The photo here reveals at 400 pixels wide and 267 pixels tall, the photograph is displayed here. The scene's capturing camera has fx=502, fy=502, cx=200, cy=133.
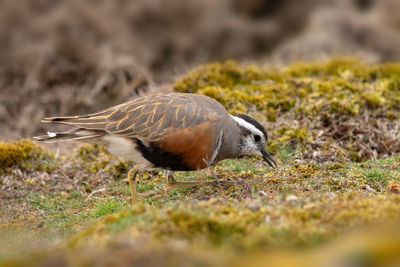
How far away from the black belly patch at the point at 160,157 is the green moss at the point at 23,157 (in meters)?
2.88

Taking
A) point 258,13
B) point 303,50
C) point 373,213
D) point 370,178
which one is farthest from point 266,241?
point 258,13

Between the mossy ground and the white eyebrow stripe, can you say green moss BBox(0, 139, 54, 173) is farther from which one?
the white eyebrow stripe

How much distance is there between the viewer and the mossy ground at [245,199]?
320 cm

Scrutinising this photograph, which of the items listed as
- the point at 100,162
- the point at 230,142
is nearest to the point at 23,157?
the point at 100,162

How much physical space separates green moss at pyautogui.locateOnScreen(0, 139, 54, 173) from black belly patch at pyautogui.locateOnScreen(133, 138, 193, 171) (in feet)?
9.46

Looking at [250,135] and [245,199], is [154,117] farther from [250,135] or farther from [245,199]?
[245,199]

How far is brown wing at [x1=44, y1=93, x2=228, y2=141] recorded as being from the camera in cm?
680

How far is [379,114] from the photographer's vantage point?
32.0ft

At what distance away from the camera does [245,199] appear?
5.81 meters

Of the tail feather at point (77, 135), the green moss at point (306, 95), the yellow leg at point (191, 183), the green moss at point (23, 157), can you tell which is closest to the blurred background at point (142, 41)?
the green moss at point (306, 95)

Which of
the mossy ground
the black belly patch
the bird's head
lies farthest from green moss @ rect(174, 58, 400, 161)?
→ the black belly patch

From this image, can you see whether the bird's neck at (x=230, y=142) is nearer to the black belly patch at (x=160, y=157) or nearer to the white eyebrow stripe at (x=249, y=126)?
the white eyebrow stripe at (x=249, y=126)

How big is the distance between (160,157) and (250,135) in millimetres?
1608

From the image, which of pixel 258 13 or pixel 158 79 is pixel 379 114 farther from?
pixel 258 13
